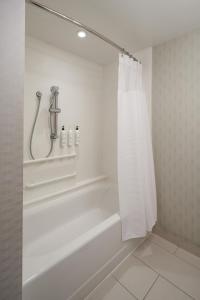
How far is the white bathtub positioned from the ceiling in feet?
5.75

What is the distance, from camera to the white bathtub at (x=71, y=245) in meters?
1.03

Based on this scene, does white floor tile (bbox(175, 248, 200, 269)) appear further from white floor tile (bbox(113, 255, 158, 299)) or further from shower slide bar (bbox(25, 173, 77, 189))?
shower slide bar (bbox(25, 173, 77, 189))

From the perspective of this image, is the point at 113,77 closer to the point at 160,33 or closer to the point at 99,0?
the point at 160,33

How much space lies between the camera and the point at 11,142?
0.73 meters

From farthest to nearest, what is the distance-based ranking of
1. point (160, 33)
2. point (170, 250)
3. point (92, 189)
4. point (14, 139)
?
point (92, 189) < point (170, 250) < point (160, 33) < point (14, 139)

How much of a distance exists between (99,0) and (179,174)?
1.72 m

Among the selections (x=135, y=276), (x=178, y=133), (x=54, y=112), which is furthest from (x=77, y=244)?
(x=178, y=133)

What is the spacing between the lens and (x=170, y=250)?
1.75 meters

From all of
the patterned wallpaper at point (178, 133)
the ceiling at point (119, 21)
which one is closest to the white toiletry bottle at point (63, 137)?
the ceiling at point (119, 21)

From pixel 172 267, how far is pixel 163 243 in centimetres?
32

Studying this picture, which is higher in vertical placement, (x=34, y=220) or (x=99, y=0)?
(x=99, y=0)

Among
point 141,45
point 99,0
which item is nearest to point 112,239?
point 99,0

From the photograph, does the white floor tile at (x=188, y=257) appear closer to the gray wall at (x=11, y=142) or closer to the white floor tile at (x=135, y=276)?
the white floor tile at (x=135, y=276)

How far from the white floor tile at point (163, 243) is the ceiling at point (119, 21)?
2.23 metres
